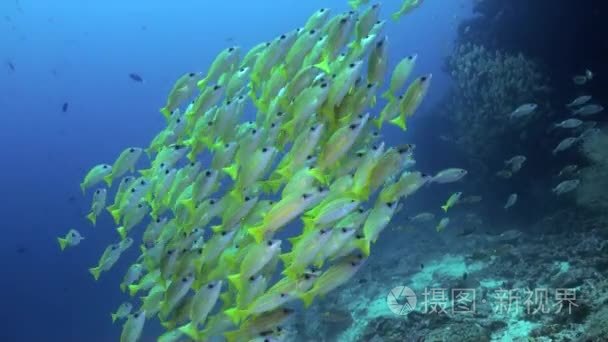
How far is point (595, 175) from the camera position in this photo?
12.0 metres

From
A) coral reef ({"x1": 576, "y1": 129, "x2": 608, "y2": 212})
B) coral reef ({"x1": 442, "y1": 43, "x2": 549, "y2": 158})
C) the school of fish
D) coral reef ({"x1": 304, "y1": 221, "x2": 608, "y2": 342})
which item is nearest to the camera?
the school of fish

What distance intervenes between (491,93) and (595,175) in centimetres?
389

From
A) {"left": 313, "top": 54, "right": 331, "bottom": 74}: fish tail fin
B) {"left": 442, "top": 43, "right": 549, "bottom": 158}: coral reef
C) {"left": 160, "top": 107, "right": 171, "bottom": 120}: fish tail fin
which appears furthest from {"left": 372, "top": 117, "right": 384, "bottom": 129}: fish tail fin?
{"left": 442, "top": 43, "right": 549, "bottom": 158}: coral reef

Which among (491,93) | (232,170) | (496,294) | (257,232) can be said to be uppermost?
(491,93)

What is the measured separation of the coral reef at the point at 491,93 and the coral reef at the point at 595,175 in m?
1.79

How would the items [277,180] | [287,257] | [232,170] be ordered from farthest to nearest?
[232,170], [277,180], [287,257]

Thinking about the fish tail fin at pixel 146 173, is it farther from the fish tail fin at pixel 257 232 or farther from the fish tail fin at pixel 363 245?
the fish tail fin at pixel 363 245

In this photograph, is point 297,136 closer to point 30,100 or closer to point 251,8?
point 30,100

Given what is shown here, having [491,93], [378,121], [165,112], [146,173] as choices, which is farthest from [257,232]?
[491,93]

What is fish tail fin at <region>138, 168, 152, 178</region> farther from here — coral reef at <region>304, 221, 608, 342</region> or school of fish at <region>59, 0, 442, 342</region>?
coral reef at <region>304, 221, 608, 342</region>

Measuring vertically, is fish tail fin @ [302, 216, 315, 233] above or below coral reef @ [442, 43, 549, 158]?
below

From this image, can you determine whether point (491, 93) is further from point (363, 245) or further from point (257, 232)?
point (257, 232)

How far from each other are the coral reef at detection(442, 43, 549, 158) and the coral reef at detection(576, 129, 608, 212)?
179 centimetres

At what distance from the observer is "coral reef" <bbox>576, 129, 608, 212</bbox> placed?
11.6 m
